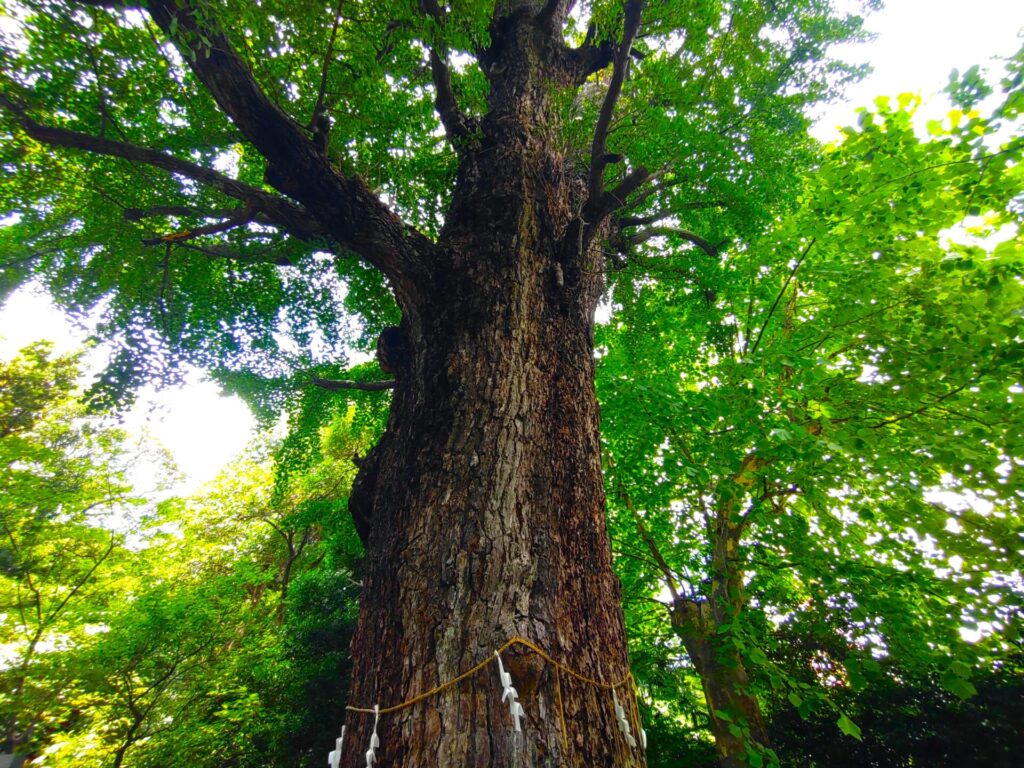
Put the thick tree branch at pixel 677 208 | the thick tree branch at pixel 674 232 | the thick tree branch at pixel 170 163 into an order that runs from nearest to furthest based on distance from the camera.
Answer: the thick tree branch at pixel 170 163
the thick tree branch at pixel 677 208
the thick tree branch at pixel 674 232

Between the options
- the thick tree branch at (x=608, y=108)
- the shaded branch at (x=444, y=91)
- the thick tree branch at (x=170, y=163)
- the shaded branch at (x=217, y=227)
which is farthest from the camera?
the shaded branch at (x=444, y=91)

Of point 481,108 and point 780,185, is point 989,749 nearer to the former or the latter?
point 780,185

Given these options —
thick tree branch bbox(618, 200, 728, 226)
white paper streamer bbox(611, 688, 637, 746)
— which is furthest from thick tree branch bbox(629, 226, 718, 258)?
white paper streamer bbox(611, 688, 637, 746)

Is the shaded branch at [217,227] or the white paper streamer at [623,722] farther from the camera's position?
the shaded branch at [217,227]

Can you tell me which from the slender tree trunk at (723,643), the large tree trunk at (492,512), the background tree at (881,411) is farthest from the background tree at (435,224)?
the slender tree trunk at (723,643)

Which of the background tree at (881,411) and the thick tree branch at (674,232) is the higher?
the thick tree branch at (674,232)

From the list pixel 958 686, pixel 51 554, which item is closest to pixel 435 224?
pixel 958 686

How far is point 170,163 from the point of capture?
98.9 inches

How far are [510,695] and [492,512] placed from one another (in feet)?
2.03

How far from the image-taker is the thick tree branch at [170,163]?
238cm

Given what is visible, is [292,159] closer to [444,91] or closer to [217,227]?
[217,227]

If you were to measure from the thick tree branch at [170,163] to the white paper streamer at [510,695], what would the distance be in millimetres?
2571

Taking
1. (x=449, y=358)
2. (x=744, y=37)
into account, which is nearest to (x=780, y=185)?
(x=744, y=37)

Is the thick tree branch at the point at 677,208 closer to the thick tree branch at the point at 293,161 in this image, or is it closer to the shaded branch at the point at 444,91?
the shaded branch at the point at 444,91
